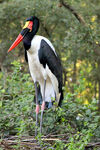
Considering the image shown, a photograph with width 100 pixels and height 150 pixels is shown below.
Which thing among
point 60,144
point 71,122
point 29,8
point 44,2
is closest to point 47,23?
point 29,8

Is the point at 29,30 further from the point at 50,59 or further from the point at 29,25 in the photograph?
the point at 50,59

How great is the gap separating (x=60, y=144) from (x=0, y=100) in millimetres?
2272

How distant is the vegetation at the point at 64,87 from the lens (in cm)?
540

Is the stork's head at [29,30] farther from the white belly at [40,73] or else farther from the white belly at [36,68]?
the white belly at [36,68]

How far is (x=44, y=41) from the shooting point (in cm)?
610

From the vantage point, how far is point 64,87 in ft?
19.9

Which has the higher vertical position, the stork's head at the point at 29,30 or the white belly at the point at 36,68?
the stork's head at the point at 29,30

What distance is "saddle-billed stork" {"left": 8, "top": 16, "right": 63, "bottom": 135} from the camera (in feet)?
20.0

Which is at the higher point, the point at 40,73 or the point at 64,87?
the point at 40,73

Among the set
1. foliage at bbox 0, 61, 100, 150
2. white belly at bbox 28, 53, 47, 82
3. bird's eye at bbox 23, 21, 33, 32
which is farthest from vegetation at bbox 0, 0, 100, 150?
bird's eye at bbox 23, 21, 33, 32

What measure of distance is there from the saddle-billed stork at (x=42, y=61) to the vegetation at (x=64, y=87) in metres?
0.25

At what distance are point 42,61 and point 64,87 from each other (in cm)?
57

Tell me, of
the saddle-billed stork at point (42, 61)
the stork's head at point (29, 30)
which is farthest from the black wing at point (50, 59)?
the stork's head at point (29, 30)

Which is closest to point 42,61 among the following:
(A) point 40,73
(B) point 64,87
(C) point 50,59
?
(C) point 50,59
